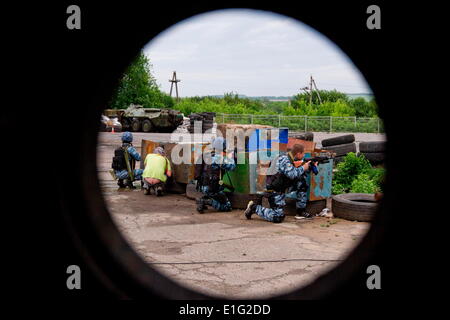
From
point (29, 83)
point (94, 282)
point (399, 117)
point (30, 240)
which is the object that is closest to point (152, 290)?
point (94, 282)

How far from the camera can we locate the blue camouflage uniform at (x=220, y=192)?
8.48 metres

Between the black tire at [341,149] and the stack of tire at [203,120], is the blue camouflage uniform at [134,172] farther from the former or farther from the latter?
the stack of tire at [203,120]

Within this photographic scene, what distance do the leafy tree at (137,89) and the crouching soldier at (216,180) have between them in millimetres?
35263

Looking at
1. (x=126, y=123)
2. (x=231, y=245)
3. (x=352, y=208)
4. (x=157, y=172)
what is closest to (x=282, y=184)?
(x=352, y=208)

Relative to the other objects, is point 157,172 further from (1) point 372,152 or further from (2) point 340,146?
(1) point 372,152

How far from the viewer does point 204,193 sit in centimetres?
870

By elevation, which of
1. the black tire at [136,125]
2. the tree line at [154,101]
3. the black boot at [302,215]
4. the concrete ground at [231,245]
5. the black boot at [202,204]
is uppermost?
the tree line at [154,101]

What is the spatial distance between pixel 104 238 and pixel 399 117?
5.39 ft

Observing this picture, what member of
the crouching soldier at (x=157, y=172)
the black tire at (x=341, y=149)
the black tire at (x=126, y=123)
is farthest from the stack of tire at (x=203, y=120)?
the crouching soldier at (x=157, y=172)

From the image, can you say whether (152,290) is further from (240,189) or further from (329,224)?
(240,189)

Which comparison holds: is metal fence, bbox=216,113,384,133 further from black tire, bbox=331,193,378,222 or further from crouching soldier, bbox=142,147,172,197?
black tire, bbox=331,193,378,222

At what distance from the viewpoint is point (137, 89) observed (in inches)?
1720

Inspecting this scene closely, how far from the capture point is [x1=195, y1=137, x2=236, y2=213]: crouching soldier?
847 cm

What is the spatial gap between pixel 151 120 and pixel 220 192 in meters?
20.3
